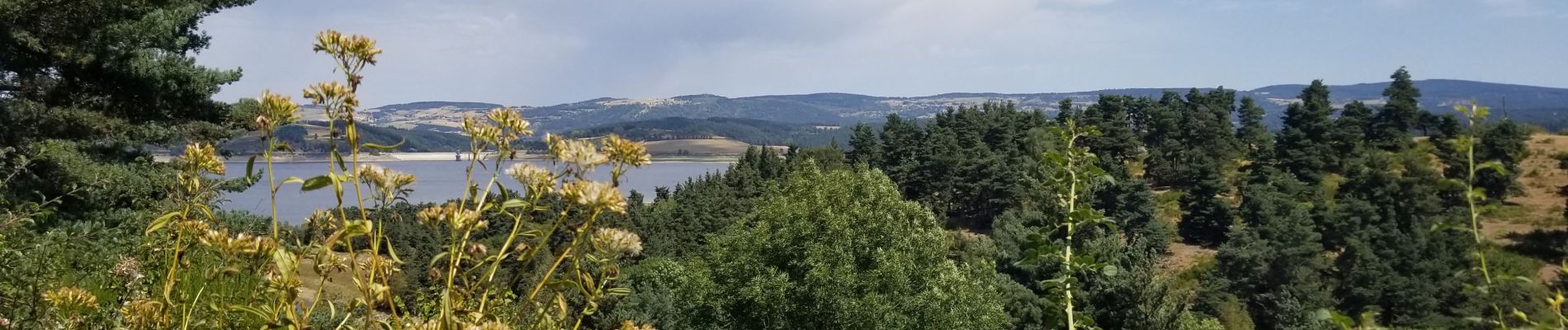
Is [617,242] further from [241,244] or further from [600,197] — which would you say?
[241,244]

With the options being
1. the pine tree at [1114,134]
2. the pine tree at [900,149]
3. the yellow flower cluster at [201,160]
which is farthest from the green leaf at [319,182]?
the pine tree at [1114,134]

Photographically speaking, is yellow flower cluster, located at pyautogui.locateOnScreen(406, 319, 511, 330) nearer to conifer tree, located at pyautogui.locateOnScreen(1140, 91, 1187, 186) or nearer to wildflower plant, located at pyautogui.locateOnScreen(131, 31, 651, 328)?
wildflower plant, located at pyautogui.locateOnScreen(131, 31, 651, 328)

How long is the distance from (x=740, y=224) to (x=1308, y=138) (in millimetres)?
45959

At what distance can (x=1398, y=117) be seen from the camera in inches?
2178

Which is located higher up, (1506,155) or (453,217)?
(453,217)

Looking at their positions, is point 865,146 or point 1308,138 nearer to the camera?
point 1308,138

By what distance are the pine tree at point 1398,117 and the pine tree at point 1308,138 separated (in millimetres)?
4813

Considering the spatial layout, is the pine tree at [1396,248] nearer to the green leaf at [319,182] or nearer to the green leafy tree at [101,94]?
the green leafy tree at [101,94]

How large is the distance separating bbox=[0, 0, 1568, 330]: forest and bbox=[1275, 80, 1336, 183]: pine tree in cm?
19

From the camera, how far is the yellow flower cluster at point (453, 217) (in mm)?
1332

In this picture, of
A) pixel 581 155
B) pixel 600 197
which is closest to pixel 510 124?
pixel 581 155

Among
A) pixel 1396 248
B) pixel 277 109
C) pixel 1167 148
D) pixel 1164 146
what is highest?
pixel 277 109

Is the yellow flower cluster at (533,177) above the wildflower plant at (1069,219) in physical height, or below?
above

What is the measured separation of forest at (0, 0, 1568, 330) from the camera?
A: 1419 mm
